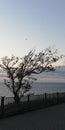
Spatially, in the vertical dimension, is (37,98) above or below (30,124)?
above

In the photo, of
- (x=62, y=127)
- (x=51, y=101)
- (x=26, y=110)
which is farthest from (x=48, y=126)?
(x=51, y=101)

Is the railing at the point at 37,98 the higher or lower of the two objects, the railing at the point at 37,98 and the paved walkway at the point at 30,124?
the higher

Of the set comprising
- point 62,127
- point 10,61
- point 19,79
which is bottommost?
point 62,127

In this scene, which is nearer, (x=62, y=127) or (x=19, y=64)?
(x=62, y=127)

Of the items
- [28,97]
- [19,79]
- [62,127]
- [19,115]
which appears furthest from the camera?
[19,79]

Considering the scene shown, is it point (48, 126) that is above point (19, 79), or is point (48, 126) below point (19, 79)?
below

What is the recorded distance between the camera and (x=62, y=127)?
40.7 feet

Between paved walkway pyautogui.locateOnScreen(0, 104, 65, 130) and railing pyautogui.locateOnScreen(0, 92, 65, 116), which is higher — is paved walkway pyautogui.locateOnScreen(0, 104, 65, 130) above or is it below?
below

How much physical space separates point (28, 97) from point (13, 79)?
12.2 ft

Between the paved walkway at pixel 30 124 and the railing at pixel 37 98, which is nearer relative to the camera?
the paved walkway at pixel 30 124

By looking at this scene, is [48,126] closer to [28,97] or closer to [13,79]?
[28,97]

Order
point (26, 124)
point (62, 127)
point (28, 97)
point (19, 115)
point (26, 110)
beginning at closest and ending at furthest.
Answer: point (62, 127) → point (26, 124) → point (19, 115) → point (26, 110) → point (28, 97)

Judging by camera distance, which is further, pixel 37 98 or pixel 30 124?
pixel 37 98

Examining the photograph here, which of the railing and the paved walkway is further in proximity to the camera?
the railing
